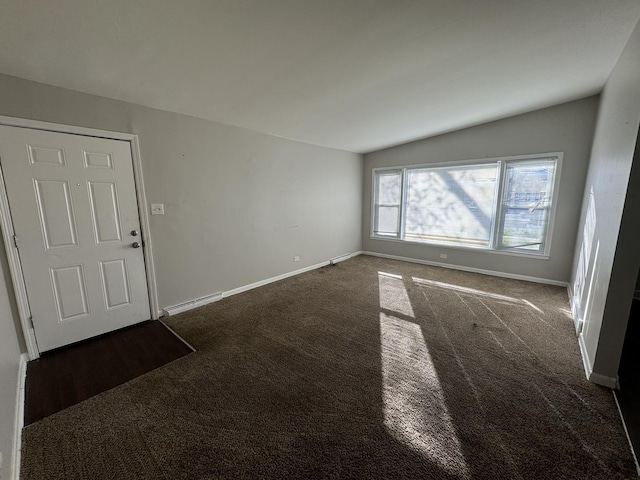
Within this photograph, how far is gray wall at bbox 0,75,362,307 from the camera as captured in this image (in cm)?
239

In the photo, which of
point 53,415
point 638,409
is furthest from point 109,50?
point 638,409

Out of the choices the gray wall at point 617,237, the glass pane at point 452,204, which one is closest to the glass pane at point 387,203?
the glass pane at point 452,204

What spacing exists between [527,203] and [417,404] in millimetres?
3998

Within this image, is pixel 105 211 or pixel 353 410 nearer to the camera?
pixel 353 410

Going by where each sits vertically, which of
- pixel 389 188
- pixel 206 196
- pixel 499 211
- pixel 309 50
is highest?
pixel 309 50

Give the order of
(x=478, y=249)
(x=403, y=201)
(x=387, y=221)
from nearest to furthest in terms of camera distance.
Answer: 1. (x=478, y=249)
2. (x=403, y=201)
3. (x=387, y=221)

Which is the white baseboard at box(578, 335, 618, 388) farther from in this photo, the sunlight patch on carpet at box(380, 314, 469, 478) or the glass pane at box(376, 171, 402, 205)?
the glass pane at box(376, 171, 402, 205)

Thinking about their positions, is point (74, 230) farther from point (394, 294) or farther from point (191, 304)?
point (394, 294)

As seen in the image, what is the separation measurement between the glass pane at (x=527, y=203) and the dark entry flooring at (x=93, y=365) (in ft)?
16.5

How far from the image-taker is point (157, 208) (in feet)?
9.41

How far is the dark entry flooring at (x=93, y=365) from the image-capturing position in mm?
1814

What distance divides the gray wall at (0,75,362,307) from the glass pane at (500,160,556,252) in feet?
10.4

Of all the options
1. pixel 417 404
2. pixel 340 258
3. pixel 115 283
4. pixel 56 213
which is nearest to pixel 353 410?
pixel 417 404

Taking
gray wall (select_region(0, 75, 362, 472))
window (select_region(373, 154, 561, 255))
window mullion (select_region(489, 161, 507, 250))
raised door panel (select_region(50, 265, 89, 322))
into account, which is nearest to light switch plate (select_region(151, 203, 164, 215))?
gray wall (select_region(0, 75, 362, 472))
